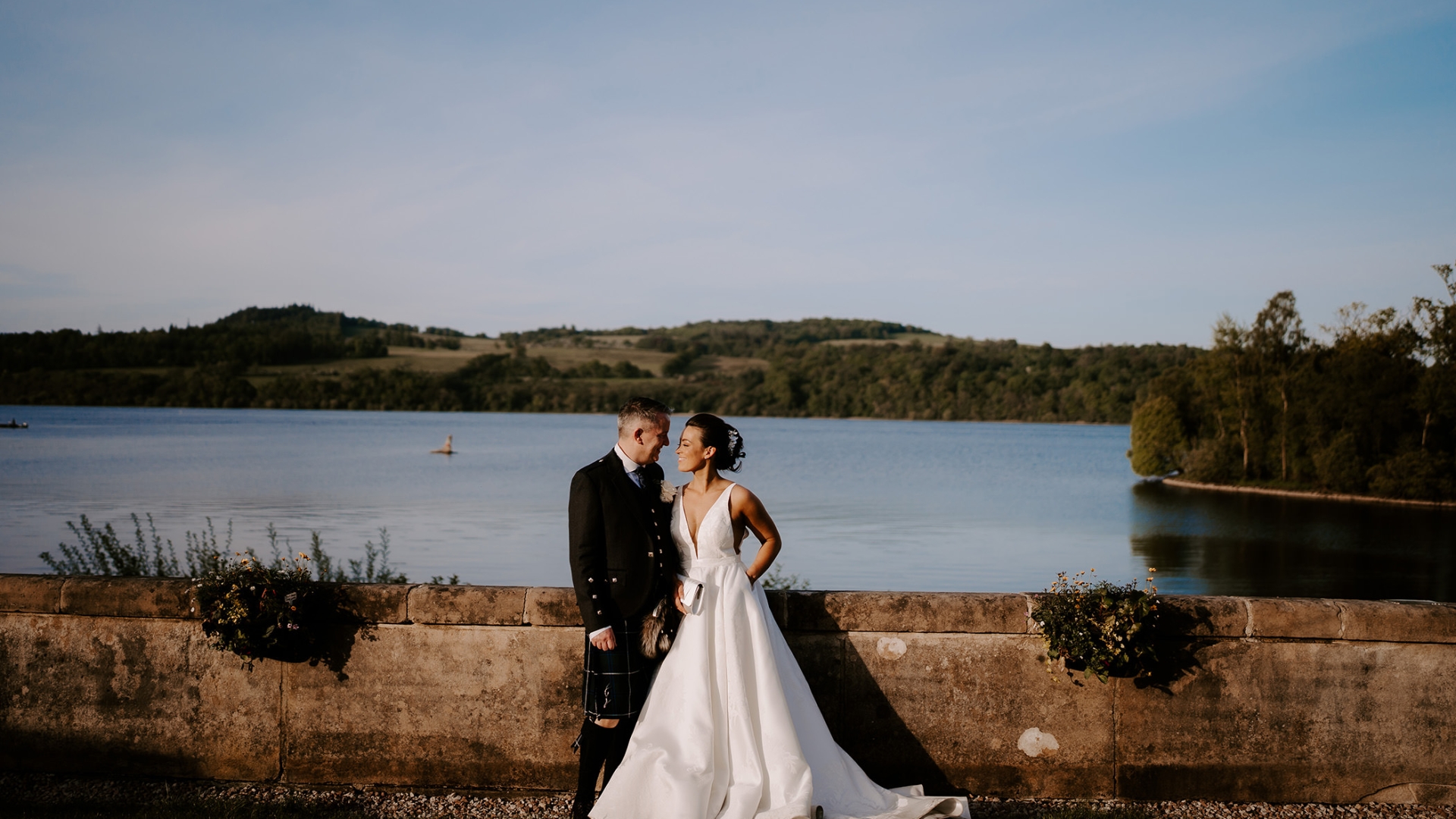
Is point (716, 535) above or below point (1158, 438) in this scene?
above

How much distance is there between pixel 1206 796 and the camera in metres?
4.48

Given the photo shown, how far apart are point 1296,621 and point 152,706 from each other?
5335mm

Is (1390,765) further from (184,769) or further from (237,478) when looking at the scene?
(237,478)

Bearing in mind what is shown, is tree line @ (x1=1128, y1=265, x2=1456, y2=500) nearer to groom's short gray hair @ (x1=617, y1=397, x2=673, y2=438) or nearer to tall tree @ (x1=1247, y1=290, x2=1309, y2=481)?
tall tree @ (x1=1247, y1=290, x2=1309, y2=481)

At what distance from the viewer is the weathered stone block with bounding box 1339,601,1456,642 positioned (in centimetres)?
441

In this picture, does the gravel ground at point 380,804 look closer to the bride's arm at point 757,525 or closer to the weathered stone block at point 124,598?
the weathered stone block at point 124,598

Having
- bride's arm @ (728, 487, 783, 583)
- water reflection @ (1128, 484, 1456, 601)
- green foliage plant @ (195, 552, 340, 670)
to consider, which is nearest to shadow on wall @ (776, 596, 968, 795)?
bride's arm @ (728, 487, 783, 583)

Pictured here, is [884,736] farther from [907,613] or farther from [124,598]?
[124,598]

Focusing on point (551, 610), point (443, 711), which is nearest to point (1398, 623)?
point (551, 610)

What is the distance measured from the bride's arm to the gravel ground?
55.7 inches

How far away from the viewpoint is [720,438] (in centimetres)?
413

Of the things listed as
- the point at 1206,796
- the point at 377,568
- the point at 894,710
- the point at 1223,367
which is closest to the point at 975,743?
the point at 894,710

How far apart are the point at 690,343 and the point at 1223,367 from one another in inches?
3147

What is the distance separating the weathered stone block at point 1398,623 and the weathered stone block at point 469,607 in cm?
380
